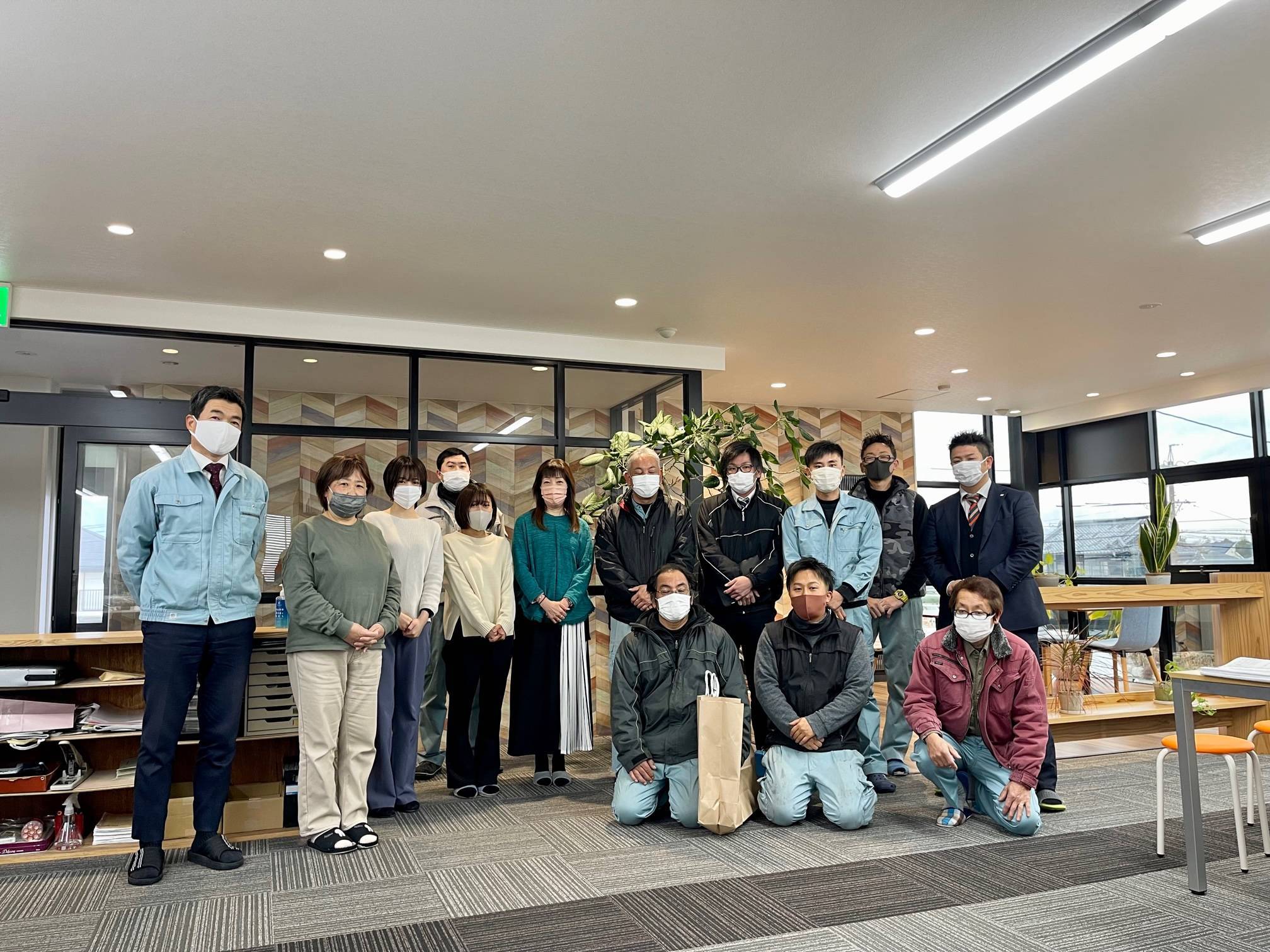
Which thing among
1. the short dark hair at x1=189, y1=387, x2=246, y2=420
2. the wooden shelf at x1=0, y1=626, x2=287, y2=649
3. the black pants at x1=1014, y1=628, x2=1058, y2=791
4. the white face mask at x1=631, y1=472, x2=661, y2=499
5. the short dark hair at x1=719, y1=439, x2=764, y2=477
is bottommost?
the black pants at x1=1014, y1=628, x2=1058, y2=791

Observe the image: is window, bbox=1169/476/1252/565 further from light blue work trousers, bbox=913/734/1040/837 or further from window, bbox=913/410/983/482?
light blue work trousers, bbox=913/734/1040/837

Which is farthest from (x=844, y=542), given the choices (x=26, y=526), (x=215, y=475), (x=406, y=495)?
(x=26, y=526)

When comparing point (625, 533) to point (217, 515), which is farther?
point (625, 533)

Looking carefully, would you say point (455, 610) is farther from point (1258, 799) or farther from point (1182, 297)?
point (1182, 297)

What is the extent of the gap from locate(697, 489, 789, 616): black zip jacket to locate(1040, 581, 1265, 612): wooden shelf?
5.04ft

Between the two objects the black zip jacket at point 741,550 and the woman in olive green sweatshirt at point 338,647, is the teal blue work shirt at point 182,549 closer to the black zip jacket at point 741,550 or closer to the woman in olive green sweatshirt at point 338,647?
the woman in olive green sweatshirt at point 338,647

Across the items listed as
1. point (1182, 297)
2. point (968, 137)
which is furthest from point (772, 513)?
point (1182, 297)

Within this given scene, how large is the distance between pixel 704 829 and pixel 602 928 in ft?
3.59

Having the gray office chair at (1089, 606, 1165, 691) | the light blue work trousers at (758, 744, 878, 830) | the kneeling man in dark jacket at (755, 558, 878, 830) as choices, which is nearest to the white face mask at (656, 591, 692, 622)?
the kneeling man in dark jacket at (755, 558, 878, 830)

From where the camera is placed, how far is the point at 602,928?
8.99ft

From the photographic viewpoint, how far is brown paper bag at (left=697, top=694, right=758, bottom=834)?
11.8ft

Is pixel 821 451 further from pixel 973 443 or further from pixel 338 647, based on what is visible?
pixel 338 647

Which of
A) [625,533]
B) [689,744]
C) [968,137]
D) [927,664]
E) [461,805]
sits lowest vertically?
[461,805]

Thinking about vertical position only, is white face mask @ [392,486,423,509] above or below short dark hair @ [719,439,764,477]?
below
